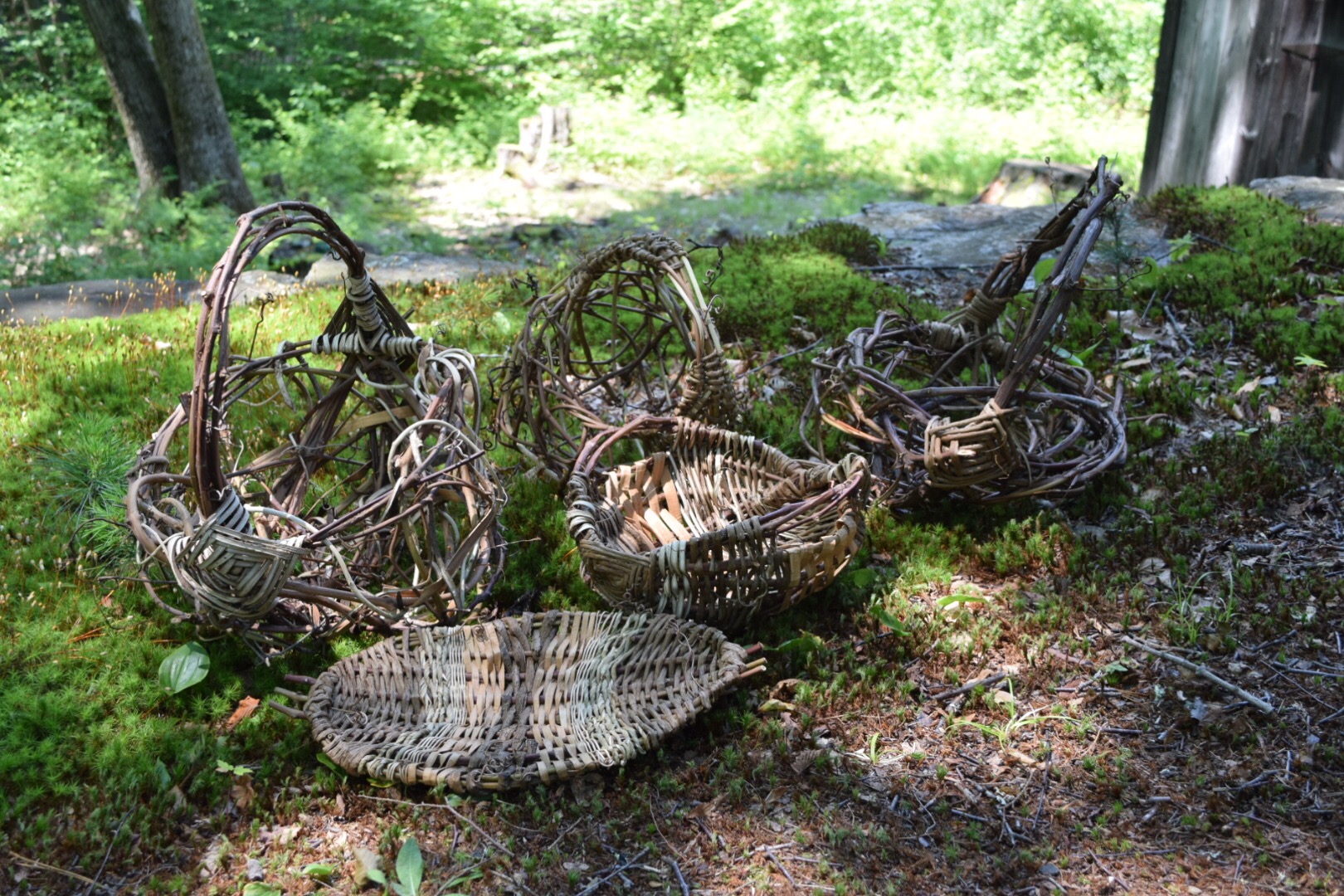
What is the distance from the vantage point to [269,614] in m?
3.33

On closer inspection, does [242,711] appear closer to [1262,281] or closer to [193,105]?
[1262,281]

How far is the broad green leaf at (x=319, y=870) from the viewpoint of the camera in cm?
259

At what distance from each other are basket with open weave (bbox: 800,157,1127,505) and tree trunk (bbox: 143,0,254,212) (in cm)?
833

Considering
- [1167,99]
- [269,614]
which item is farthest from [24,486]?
[1167,99]

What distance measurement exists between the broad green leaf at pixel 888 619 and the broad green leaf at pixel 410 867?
170 cm

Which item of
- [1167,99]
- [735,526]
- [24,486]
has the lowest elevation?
[24,486]

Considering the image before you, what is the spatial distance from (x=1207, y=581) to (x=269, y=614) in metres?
3.26

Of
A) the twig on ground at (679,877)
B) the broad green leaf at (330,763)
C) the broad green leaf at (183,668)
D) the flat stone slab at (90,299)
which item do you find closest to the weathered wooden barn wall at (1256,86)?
the twig on ground at (679,877)

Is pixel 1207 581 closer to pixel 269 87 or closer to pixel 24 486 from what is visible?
pixel 24 486

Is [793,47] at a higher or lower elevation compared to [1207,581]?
higher

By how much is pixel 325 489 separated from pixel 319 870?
6.47 feet

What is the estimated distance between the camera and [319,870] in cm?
259

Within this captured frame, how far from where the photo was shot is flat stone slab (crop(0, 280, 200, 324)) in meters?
6.78

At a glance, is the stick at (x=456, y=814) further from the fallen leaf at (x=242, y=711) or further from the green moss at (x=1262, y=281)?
the green moss at (x=1262, y=281)
